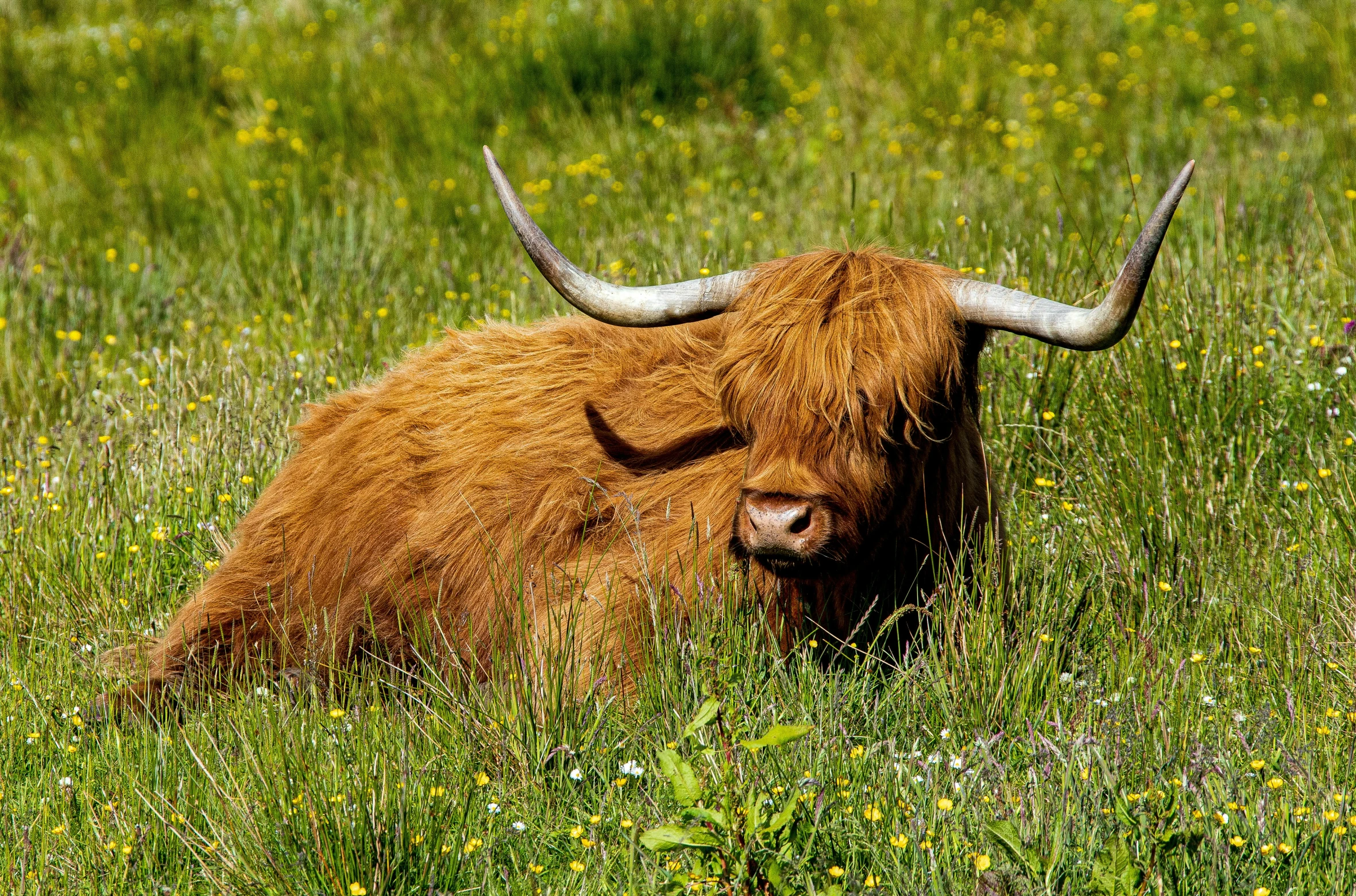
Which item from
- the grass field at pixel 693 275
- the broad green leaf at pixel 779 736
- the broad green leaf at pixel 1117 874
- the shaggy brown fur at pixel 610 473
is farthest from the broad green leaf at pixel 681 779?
the shaggy brown fur at pixel 610 473

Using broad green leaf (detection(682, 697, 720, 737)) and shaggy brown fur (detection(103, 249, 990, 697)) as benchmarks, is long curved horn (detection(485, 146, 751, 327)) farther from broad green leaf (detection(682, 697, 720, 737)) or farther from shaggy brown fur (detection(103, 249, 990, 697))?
broad green leaf (detection(682, 697, 720, 737))

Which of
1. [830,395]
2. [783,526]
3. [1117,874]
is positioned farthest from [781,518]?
[1117,874]

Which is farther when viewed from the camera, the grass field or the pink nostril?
the pink nostril

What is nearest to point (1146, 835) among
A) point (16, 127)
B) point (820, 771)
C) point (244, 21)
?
point (820, 771)

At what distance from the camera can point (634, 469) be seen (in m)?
3.59

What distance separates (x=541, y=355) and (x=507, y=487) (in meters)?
0.48

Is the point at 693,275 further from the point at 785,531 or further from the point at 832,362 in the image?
the point at 785,531

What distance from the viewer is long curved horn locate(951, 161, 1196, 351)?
2.76 m

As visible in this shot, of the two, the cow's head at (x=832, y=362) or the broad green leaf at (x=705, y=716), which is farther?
the cow's head at (x=832, y=362)

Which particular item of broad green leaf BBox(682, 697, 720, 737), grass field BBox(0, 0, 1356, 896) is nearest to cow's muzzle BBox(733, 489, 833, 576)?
grass field BBox(0, 0, 1356, 896)

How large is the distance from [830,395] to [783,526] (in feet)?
1.20

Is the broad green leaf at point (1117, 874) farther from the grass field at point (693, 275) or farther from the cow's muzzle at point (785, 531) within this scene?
the cow's muzzle at point (785, 531)

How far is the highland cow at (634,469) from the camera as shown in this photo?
314cm

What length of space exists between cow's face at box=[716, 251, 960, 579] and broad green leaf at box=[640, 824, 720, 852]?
87 cm
